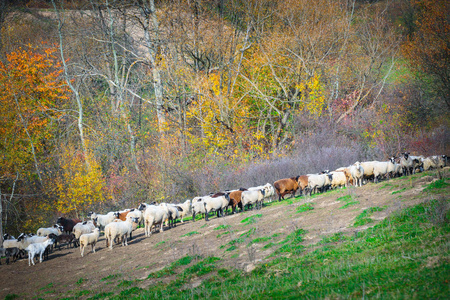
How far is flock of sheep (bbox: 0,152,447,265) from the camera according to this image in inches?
675

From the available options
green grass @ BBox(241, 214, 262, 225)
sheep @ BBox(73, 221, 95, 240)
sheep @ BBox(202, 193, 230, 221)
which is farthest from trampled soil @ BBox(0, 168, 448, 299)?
sheep @ BBox(73, 221, 95, 240)

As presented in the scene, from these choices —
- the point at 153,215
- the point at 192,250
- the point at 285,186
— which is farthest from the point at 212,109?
the point at 192,250

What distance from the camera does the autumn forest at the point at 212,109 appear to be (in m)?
29.1

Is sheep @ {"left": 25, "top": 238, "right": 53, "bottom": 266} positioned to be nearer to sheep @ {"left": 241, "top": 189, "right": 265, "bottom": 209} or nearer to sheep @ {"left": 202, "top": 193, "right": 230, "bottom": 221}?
sheep @ {"left": 202, "top": 193, "right": 230, "bottom": 221}

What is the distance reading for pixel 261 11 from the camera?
37.8 metres

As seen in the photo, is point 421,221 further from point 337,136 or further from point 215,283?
point 337,136

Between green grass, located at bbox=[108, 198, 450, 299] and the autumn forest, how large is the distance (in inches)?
642

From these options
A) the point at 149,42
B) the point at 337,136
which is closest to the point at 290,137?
the point at 337,136

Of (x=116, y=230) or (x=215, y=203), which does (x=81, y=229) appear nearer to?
(x=116, y=230)

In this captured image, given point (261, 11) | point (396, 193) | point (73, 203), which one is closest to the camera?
point (396, 193)

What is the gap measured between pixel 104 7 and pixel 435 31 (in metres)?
33.5

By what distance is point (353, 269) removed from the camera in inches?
283

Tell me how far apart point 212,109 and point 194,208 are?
1484 centimetres

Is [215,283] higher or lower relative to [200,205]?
higher
